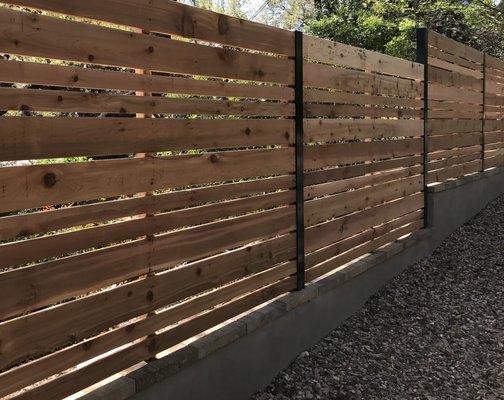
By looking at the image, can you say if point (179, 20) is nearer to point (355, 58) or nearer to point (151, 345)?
point (151, 345)

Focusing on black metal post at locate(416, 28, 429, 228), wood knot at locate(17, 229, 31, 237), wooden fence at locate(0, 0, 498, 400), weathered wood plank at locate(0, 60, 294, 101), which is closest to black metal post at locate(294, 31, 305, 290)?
wooden fence at locate(0, 0, 498, 400)

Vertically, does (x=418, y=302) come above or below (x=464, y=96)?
below

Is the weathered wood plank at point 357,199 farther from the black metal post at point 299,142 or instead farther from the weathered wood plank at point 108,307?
the weathered wood plank at point 108,307

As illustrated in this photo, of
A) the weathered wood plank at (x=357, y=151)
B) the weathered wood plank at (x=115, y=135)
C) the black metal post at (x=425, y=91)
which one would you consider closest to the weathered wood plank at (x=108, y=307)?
the weathered wood plank at (x=115, y=135)

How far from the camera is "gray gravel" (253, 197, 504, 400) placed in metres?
3.62

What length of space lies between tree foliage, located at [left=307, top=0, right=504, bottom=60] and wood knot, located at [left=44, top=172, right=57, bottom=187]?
1047cm

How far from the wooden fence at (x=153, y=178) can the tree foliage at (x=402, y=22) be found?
7.94 meters

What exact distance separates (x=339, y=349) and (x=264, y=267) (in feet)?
3.45

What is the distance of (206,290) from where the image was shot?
3.01m

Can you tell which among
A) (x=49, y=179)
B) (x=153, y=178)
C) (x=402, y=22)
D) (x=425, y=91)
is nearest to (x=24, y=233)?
(x=49, y=179)

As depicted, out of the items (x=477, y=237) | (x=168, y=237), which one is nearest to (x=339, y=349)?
(x=168, y=237)

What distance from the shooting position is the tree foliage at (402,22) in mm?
11984

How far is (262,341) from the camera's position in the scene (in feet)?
11.3

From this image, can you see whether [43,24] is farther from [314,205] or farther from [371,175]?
[371,175]
